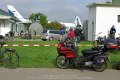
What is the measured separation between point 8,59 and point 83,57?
3.05 meters

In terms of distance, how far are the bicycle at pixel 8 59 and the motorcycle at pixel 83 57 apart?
1742 mm

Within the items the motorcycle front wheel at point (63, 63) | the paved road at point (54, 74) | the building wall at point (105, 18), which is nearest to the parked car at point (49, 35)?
the building wall at point (105, 18)

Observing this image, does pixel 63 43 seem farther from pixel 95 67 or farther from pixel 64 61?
pixel 95 67

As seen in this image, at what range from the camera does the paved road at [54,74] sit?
37.3ft

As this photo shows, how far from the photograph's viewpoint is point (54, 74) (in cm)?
1212

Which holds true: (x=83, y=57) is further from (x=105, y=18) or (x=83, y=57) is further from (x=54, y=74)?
(x=105, y=18)

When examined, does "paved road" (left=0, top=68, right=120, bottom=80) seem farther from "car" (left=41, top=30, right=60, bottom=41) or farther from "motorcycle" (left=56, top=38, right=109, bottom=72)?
"car" (left=41, top=30, right=60, bottom=41)

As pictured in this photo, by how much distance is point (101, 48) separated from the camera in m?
13.2

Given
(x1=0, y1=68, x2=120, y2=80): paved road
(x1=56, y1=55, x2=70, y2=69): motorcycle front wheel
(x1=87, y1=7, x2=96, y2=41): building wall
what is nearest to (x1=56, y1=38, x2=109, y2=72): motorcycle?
(x1=56, y1=55, x2=70, y2=69): motorcycle front wheel

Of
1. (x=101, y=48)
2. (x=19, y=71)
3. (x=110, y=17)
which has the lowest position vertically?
(x=19, y=71)

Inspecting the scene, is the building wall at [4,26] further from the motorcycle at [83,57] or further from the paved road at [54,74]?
the paved road at [54,74]

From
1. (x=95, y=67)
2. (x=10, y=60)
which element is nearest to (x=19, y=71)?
(x=10, y=60)

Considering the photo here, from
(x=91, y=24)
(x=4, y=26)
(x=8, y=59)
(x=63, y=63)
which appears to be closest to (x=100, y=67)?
(x=63, y=63)

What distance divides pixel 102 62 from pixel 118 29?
81.3ft
